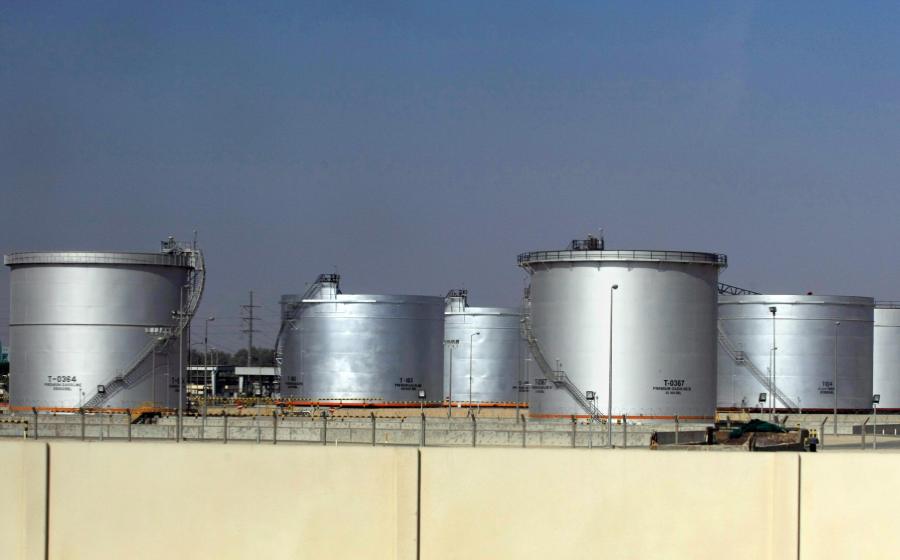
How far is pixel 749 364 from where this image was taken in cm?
8319

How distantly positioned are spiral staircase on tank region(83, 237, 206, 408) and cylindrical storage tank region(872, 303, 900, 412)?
50.5m

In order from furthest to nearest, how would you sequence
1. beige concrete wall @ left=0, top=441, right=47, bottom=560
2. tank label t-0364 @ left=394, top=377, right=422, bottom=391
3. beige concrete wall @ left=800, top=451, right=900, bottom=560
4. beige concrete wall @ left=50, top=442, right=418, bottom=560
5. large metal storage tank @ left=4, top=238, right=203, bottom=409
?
tank label t-0364 @ left=394, top=377, right=422, bottom=391 < large metal storage tank @ left=4, top=238, right=203, bottom=409 < beige concrete wall @ left=0, top=441, right=47, bottom=560 < beige concrete wall @ left=50, top=442, right=418, bottom=560 < beige concrete wall @ left=800, top=451, right=900, bottom=560

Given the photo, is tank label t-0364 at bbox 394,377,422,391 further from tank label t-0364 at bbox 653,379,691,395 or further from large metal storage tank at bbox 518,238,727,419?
tank label t-0364 at bbox 653,379,691,395

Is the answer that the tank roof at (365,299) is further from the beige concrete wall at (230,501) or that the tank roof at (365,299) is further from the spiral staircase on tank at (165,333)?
the beige concrete wall at (230,501)

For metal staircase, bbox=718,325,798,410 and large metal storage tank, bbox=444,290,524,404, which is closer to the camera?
metal staircase, bbox=718,325,798,410

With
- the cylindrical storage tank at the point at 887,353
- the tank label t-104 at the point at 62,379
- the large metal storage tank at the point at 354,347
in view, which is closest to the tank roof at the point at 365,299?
the large metal storage tank at the point at 354,347

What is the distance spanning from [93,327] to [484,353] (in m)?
37.6

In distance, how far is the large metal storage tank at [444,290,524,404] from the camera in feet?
313

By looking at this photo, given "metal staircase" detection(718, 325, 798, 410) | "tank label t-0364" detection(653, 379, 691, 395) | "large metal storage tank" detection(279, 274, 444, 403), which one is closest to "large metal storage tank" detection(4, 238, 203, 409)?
"large metal storage tank" detection(279, 274, 444, 403)

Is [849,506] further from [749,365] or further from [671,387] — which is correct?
[749,365]

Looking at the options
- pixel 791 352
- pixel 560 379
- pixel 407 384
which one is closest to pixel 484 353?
pixel 407 384

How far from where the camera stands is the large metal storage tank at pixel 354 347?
267 feet

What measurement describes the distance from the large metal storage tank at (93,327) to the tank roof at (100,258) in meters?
0.05

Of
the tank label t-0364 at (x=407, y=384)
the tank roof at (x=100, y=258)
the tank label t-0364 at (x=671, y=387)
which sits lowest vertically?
the tank label t-0364 at (x=407, y=384)
